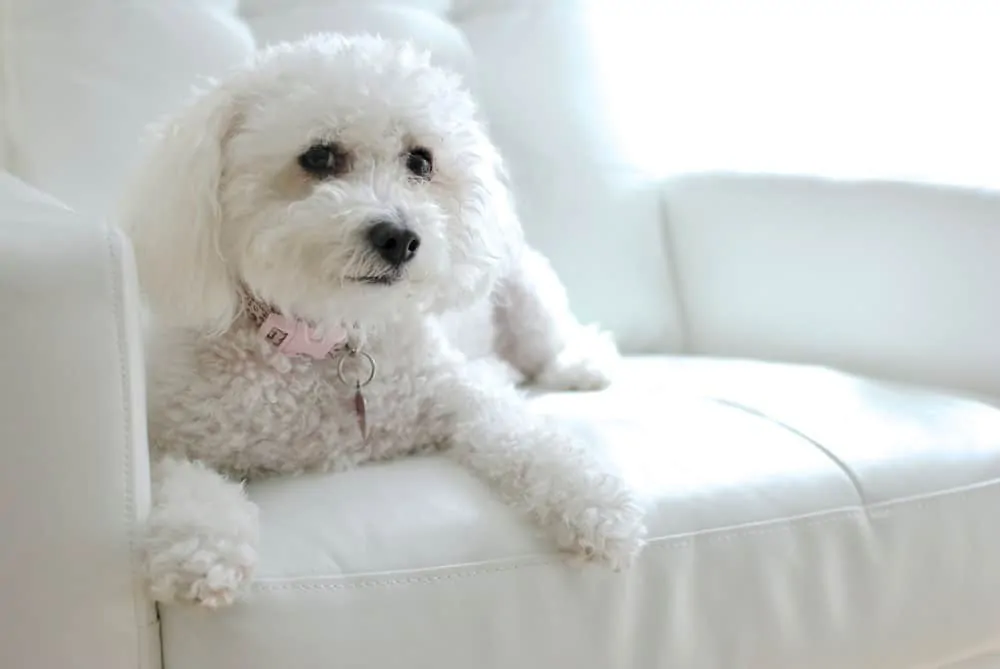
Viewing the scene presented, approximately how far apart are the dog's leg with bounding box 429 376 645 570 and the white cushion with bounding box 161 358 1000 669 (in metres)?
0.03

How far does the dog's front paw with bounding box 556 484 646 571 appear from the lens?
0.95 m

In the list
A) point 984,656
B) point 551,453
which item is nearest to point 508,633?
point 551,453

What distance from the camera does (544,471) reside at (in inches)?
40.8

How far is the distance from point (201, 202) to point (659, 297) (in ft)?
3.04

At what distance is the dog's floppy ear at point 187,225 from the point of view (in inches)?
41.0

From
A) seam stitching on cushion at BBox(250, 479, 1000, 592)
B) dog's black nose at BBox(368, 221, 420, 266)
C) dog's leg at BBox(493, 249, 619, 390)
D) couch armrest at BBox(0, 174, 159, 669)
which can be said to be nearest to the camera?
couch armrest at BBox(0, 174, 159, 669)

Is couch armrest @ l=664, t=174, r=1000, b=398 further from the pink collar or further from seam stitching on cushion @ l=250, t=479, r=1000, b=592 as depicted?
the pink collar

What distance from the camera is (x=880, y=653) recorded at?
3.63 ft

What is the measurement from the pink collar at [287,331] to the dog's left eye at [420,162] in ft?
0.65

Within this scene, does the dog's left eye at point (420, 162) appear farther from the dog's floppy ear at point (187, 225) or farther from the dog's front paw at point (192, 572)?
the dog's front paw at point (192, 572)

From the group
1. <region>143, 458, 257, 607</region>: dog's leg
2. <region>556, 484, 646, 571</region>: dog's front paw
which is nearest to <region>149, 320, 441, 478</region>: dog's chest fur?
<region>143, 458, 257, 607</region>: dog's leg

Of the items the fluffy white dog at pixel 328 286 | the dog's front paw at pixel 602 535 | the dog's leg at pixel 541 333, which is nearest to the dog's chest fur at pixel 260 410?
the fluffy white dog at pixel 328 286

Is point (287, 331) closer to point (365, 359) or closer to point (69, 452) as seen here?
point (365, 359)

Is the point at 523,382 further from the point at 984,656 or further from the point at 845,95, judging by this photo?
the point at 845,95
